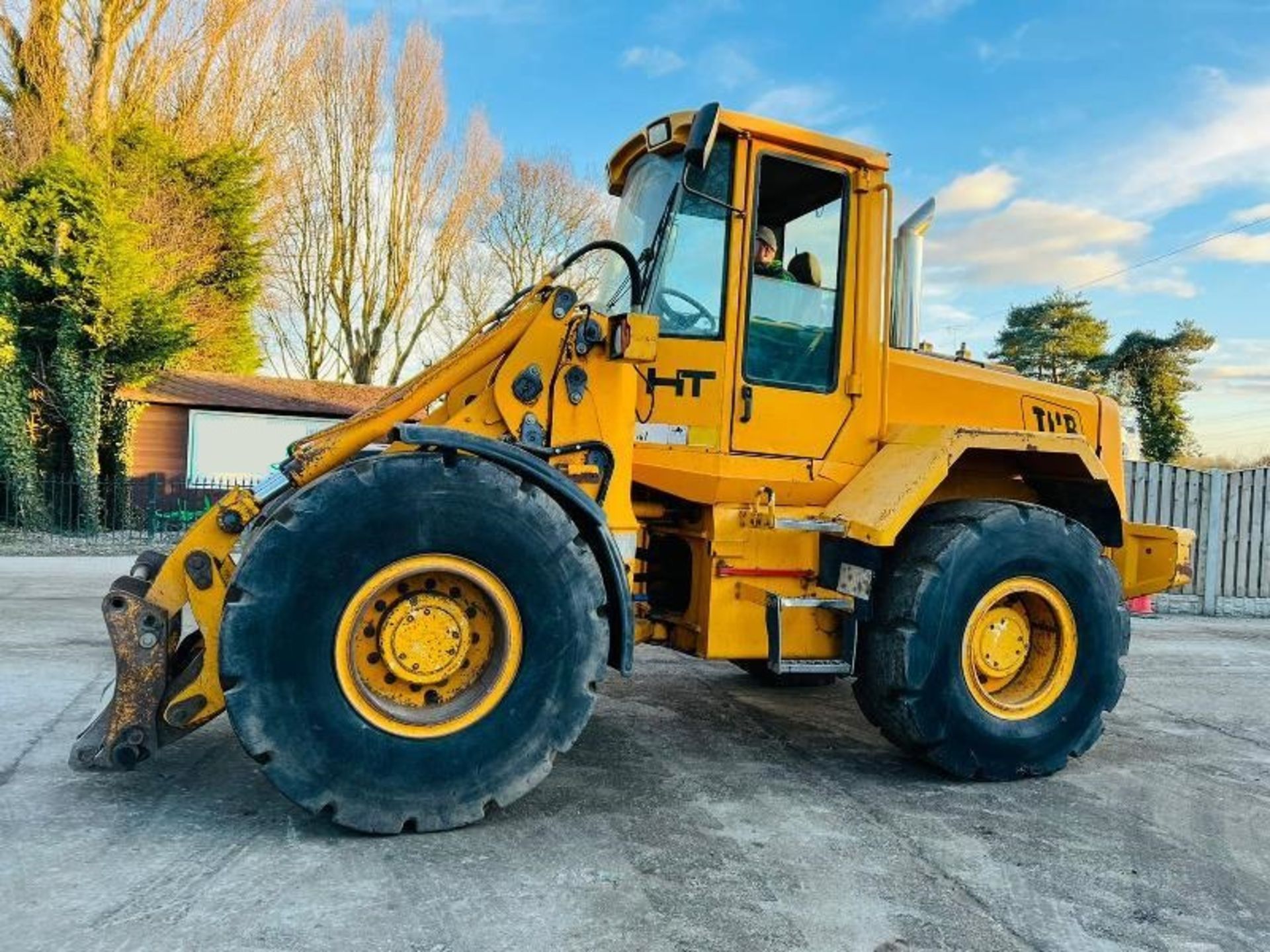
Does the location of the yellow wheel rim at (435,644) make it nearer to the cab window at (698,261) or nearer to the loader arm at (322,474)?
the loader arm at (322,474)

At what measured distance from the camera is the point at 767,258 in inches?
191

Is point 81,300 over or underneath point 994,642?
over

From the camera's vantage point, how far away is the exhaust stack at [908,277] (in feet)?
17.2

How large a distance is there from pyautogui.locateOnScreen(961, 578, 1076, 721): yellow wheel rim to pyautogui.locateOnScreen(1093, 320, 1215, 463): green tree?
2414cm

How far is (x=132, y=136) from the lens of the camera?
63.1 ft

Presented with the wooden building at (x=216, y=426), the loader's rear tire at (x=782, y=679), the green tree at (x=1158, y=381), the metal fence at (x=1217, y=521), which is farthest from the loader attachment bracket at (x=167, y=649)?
the green tree at (x=1158, y=381)

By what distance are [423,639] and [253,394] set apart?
20.7 meters

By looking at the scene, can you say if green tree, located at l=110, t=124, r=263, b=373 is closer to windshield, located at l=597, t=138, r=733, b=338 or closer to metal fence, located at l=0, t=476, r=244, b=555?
metal fence, located at l=0, t=476, r=244, b=555

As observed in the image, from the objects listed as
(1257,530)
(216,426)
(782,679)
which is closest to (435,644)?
(782,679)

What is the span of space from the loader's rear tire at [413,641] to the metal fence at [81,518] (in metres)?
13.8

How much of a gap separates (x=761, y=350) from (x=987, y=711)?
1.99 metres

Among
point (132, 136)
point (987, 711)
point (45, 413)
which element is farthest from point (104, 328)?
point (987, 711)

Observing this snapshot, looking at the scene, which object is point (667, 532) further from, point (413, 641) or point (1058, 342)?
point (1058, 342)

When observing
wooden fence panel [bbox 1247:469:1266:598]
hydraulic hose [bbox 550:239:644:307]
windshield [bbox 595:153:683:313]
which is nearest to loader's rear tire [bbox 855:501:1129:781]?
hydraulic hose [bbox 550:239:644:307]
